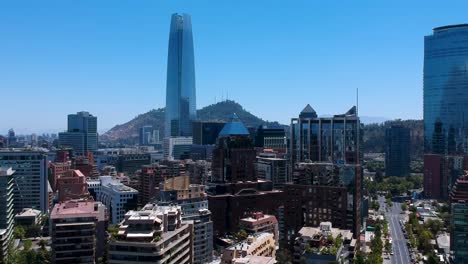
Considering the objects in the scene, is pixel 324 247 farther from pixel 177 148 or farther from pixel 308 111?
pixel 177 148

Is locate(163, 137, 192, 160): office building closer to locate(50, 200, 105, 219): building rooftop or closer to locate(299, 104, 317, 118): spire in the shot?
locate(299, 104, 317, 118): spire

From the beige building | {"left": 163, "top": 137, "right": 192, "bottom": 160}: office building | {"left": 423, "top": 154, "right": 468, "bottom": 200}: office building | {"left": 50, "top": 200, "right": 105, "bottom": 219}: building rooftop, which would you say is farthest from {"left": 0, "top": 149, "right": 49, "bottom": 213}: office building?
{"left": 423, "top": 154, "right": 468, "bottom": 200}: office building

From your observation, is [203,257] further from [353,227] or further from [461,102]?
[461,102]

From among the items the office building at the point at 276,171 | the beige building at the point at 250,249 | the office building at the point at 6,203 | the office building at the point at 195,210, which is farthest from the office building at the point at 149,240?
the office building at the point at 276,171

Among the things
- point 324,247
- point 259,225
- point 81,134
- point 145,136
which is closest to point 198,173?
point 259,225

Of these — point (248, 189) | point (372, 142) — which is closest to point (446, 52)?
point (372, 142)

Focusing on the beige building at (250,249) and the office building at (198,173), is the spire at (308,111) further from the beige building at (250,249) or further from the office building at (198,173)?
the beige building at (250,249)
